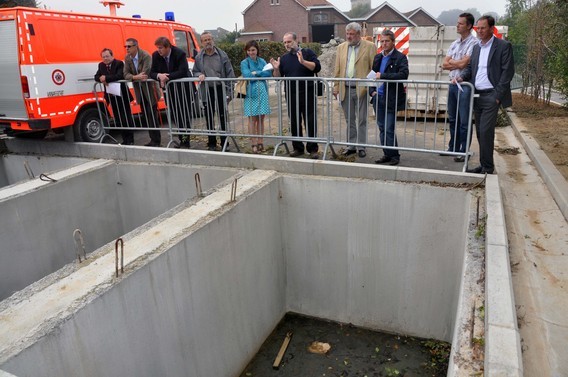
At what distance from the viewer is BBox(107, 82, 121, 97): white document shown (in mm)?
7285

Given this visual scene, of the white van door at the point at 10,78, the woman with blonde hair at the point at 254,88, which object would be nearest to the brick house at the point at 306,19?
the woman with blonde hair at the point at 254,88

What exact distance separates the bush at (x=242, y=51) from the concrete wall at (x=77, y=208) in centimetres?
1413

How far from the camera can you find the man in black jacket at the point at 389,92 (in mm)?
5602

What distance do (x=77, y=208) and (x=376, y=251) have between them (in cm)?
425

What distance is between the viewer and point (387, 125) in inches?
229

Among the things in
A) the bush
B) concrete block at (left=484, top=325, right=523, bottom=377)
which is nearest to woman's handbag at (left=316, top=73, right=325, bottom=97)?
concrete block at (left=484, top=325, right=523, bottom=377)

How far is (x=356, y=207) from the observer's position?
18.1 feet

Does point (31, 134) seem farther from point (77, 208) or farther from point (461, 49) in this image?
point (461, 49)

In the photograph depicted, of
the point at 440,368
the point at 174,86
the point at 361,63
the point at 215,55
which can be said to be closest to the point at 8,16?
the point at 174,86

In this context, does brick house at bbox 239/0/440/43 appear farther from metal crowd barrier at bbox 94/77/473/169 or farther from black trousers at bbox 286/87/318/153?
black trousers at bbox 286/87/318/153

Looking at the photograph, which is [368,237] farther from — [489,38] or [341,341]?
[489,38]

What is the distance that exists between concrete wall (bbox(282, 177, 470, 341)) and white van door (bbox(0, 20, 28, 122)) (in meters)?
4.49

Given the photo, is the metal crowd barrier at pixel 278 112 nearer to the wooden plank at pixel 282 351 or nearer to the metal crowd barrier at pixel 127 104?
the metal crowd barrier at pixel 127 104

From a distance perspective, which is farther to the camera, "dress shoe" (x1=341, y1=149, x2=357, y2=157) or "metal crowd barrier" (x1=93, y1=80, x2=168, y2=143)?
"metal crowd barrier" (x1=93, y1=80, x2=168, y2=143)
